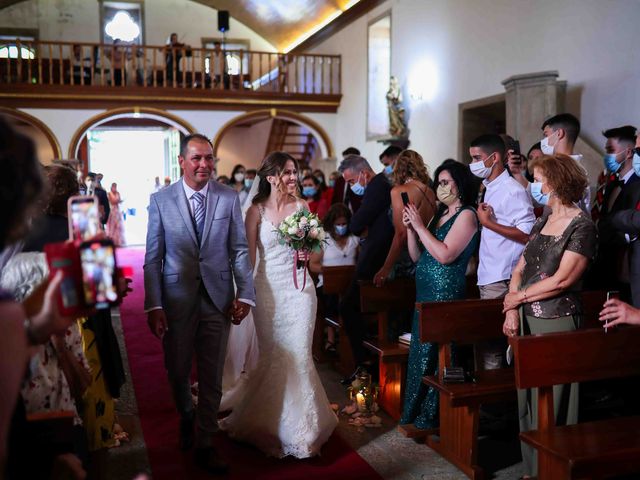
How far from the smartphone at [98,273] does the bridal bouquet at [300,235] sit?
7.67ft

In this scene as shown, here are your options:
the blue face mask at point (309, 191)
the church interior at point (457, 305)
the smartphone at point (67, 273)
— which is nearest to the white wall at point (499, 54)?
the church interior at point (457, 305)

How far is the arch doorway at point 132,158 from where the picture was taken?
63.0 ft

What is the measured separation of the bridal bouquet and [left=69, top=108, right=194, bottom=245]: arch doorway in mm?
15546

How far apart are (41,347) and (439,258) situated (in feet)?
7.23

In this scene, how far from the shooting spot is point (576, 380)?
2.90m

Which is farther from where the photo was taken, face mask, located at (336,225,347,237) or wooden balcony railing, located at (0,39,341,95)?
wooden balcony railing, located at (0,39,341,95)

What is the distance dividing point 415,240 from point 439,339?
2.76 feet

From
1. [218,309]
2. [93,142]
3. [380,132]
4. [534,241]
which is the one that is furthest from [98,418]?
[93,142]

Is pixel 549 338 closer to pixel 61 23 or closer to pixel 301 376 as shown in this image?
pixel 301 376

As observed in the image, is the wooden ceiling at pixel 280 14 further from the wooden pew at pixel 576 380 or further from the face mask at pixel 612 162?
the wooden pew at pixel 576 380

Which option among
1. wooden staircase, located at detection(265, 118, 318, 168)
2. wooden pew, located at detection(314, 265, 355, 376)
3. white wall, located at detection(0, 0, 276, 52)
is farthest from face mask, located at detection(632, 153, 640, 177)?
white wall, located at detection(0, 0, 276, 52)

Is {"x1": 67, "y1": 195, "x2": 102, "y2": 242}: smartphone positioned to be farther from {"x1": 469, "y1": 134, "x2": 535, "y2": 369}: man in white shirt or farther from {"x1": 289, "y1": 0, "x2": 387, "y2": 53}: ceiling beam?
{"x1": 289, "y1": 0, "x2": 387, "y2": 53}: ceiling beam

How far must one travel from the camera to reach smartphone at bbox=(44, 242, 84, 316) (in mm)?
1364

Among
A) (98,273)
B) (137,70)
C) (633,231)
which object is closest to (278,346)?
(633,231)
